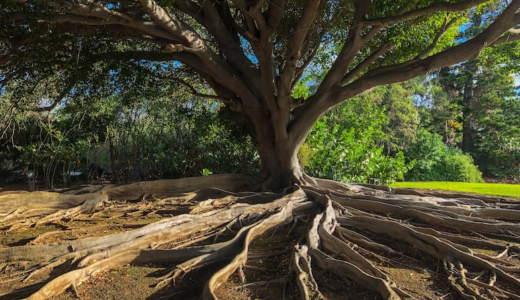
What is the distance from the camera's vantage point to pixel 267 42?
23.1 feet

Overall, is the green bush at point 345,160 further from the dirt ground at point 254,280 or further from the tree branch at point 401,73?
the dirt ground at point 254,280

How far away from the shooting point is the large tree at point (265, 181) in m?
4.04

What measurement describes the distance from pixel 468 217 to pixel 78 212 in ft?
23.0

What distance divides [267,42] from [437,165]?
14.6 m

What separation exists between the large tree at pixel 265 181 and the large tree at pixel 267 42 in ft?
0.11

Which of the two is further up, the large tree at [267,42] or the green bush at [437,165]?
the large tree at [267,42]

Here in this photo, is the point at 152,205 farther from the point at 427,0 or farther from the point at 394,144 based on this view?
the point at 394,144

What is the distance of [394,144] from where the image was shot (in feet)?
70.3

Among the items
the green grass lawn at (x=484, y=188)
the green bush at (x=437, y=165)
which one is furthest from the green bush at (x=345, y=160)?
the green bush at (x=437, y=165)

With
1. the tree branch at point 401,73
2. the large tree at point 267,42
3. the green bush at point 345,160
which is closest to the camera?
the large tree at point 267,42

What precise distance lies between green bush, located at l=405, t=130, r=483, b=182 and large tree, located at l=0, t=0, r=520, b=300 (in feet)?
34.5

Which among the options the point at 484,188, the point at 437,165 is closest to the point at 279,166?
the point at 484,188

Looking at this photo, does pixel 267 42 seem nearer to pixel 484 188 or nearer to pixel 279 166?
pixel 279 166

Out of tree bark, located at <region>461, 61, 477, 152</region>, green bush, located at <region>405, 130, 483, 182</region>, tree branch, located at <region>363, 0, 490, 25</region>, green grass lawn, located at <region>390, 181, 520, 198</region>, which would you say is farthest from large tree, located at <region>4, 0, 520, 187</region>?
tree bark, located at <region>461, 61, 477, 152</region>
